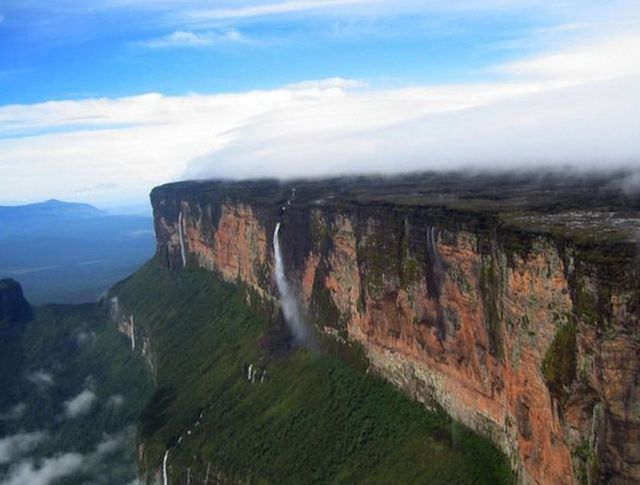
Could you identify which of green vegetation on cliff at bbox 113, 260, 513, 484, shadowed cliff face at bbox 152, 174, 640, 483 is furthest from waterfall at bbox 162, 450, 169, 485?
shadowed cliff face at bbox 152, 174, 640, 483

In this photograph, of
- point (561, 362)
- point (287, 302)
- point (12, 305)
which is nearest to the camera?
point (561, 362)

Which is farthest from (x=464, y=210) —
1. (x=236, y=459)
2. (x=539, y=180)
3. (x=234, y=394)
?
(x=234, y=394)

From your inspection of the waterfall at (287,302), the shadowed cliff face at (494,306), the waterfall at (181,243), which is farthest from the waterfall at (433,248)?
the waterfall at (181,243)

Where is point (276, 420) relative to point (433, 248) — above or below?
below

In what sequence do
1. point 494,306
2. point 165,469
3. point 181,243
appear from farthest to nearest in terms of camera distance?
point 181,243 < point 165,469 < point 494,306

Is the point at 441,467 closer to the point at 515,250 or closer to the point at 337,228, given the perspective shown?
the point at 515,250

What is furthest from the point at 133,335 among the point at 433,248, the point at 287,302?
the point at 433,248

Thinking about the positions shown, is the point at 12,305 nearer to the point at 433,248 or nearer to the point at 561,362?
the point at 433,248
